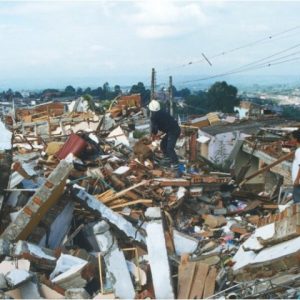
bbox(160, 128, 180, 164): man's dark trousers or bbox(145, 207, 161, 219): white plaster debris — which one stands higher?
bbox(160, 128, 180, 164): man's dark trousers

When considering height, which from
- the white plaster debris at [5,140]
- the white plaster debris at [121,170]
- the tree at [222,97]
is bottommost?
the tree at [222,97]

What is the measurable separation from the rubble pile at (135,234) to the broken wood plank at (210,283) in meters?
0.01

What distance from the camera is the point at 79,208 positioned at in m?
8.66

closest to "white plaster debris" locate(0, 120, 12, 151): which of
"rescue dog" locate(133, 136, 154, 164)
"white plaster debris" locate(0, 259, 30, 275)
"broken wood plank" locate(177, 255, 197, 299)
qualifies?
"white plaster debris" locate(0, 259, 30, 275)

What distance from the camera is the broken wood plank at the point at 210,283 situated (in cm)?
649

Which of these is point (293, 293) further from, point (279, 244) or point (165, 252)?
point (165, 252)

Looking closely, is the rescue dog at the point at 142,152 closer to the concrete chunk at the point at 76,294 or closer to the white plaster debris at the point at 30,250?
the white plaster debris at the point at 30,250

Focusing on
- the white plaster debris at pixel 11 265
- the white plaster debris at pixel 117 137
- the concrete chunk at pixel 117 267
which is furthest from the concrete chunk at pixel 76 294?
the white plaster debris at pixel 117 137

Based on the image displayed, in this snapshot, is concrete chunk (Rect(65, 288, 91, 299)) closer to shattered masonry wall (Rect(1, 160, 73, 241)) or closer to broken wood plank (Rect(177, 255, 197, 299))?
broken wood plank (Rect(177, 255, 197, 299))

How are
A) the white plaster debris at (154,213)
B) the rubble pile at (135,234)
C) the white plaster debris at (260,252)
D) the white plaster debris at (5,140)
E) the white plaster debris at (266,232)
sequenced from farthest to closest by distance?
1. the white plaster debris at (5,140)
2. the white plaster debris at (154,213)
3. the white plaster debris at (266,232)
4. the white plaster debris at (260,252)
5. the rubble pile at (135,234)

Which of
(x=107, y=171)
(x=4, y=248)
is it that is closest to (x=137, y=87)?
(x=107, y=171)

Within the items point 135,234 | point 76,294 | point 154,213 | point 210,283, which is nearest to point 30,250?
point 76,294

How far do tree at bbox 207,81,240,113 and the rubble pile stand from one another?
41.2 m

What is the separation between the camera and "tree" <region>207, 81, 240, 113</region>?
5269 centimetres
